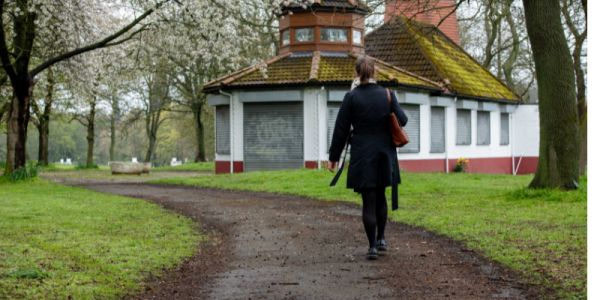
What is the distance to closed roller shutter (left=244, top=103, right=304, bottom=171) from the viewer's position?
93.0 ft

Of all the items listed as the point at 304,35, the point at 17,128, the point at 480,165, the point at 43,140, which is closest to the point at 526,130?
the point at 480,165

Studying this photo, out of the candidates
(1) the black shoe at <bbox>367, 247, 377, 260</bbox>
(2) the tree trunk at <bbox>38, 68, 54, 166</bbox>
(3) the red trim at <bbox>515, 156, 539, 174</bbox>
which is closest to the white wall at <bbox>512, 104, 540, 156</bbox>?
(3) the red trim at <bbox>515, 156, 539, 174</bbox>

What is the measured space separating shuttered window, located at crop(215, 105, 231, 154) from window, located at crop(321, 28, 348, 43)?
4.76 meters

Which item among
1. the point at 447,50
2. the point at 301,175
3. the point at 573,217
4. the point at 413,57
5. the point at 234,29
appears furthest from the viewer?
the point at 447,50

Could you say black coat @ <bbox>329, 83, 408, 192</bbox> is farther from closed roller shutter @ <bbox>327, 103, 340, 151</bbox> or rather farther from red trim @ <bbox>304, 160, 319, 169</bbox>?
closed roller shutter @ <bbox>327, 103, 340, 151</bbox>

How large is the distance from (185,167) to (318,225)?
107 ft

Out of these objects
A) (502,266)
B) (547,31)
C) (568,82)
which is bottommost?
(502,266)

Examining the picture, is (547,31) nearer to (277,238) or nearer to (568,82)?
(568,82)

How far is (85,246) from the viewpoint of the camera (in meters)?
9.25

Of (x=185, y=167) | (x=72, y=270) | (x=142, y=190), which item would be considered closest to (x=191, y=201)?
(x=142, y=190)

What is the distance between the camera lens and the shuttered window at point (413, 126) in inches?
1185

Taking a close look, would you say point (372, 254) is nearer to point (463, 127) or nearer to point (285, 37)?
point (285, 37)

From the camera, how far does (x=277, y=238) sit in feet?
34.4

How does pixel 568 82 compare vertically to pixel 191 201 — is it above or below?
above
